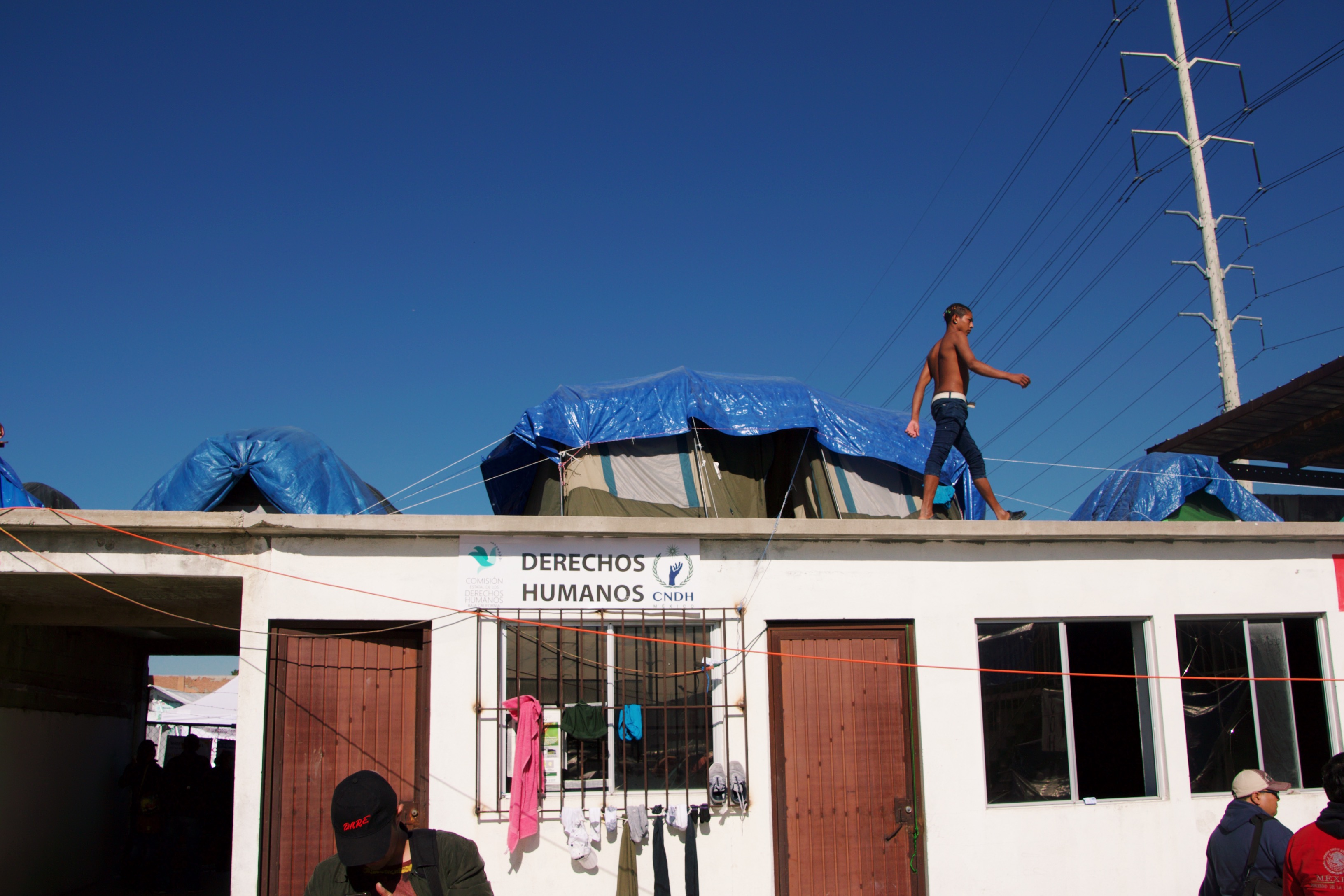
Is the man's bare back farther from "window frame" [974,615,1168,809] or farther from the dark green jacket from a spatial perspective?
the dark green jacket

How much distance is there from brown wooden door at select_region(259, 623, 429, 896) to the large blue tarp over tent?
3101mm

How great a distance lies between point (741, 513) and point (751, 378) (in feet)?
4.96

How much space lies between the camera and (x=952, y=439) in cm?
945

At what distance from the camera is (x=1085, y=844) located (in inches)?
330

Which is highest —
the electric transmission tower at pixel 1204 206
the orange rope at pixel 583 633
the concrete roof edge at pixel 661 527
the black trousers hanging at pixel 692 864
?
the electric transmission tower at pixel 1204 206

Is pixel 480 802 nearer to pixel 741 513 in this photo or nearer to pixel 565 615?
pixel 565 615

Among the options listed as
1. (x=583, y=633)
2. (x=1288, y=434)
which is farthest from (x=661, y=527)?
(x=1288, y=434)

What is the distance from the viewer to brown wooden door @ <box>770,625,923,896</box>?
8.05 m

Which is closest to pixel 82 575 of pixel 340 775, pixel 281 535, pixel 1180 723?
pixel 281 535

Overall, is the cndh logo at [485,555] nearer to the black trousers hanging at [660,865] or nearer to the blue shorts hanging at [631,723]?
the blue shorts hanging at [631,723]

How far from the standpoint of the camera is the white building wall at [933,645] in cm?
773

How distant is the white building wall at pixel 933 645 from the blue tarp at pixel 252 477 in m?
2.59

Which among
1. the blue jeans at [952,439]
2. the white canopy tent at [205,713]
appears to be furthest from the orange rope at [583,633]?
the white canopy tent at [205,713]

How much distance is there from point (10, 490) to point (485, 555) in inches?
168
